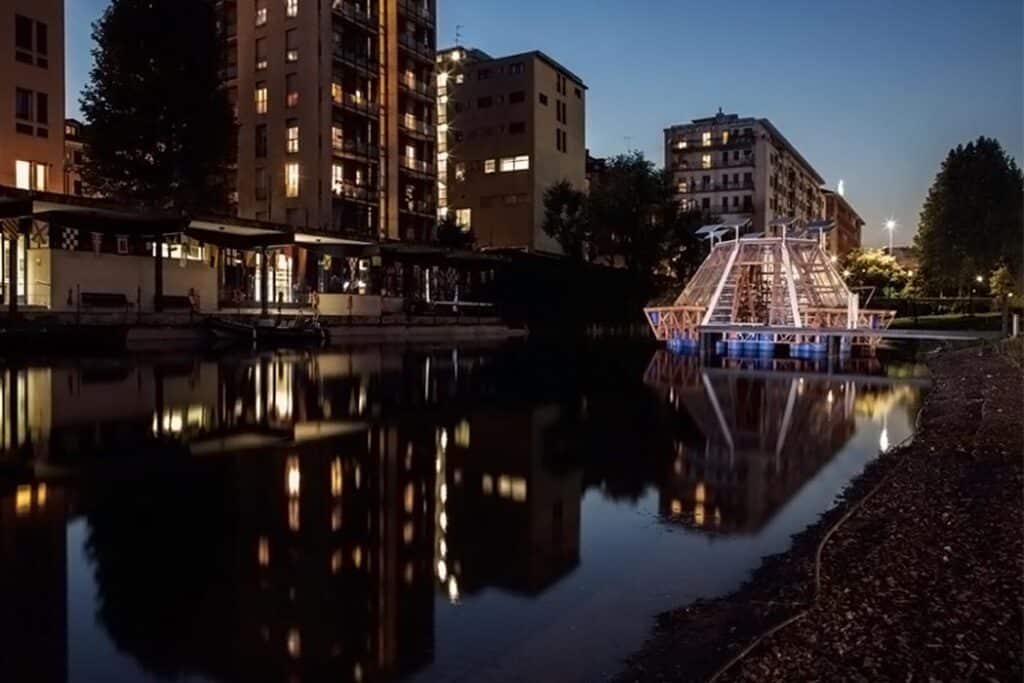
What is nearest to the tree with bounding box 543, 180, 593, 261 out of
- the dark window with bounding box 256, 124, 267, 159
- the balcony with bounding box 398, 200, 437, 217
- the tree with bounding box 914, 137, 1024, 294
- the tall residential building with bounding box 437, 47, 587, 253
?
the tall residential building with bounding box 437, 47, 587, 253

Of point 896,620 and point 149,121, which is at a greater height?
point 149,121

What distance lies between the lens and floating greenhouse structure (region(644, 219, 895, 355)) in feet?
128

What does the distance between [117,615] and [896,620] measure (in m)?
5.61

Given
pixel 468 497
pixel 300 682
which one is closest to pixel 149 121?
pixel 468 497

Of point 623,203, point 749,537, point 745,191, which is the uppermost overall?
point 745,191

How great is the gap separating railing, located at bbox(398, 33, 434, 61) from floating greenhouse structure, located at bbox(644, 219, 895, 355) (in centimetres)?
2895

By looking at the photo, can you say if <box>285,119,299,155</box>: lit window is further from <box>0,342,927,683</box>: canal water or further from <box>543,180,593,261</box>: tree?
<box>0,342,927,683</box>: canal water

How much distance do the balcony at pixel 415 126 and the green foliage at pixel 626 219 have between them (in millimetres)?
11281

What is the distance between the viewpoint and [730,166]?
107 metres

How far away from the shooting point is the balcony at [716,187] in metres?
106

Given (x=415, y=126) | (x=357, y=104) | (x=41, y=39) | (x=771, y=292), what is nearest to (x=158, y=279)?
(x=41, y=39)

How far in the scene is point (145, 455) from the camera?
12.6 m

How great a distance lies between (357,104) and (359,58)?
130 inches

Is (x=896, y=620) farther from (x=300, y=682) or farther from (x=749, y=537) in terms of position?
(x=300, y=682)
